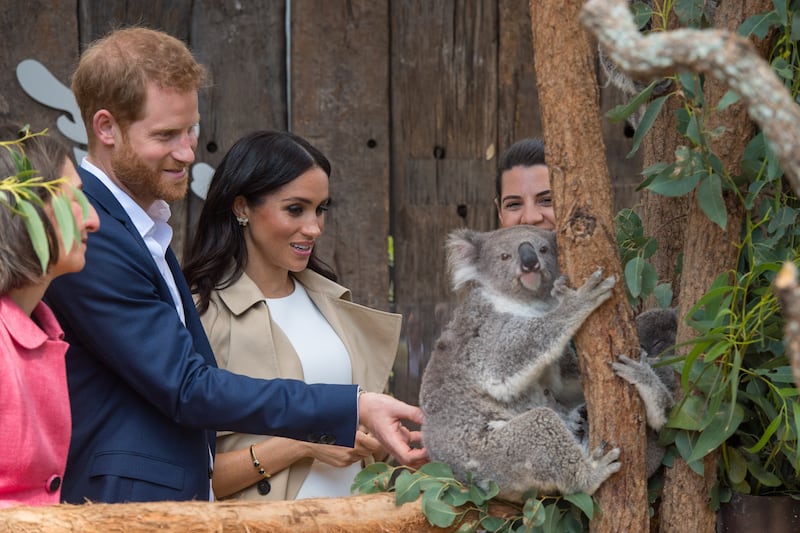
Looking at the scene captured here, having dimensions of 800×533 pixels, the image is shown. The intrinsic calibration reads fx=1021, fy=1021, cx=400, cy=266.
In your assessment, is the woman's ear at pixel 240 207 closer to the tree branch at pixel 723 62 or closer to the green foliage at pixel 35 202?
the green foliage at pixel 35 202

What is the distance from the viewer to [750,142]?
2.27m

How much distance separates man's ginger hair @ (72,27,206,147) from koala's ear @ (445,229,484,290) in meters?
0.88

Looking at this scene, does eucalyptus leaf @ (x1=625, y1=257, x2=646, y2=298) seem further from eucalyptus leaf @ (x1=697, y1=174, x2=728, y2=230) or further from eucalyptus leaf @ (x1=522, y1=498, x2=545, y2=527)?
eucalyptus leaf @ (x1=522, y1=498, x2=545, y2=527)

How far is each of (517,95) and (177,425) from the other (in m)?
2.41

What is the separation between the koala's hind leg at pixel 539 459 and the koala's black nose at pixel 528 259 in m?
0.37

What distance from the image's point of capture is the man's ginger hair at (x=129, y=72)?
8.03 feet

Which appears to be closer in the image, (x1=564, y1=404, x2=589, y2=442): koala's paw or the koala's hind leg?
the koala's hind leg

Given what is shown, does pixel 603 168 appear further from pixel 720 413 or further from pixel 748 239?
pixel 720 413

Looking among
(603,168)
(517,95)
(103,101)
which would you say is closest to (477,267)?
(603,168)

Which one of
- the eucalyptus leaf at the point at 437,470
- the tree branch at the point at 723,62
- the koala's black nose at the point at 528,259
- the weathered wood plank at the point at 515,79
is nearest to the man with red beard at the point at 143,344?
the eucalyptus leaf at the point at 437,470

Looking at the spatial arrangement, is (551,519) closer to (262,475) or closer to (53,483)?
(262,475)

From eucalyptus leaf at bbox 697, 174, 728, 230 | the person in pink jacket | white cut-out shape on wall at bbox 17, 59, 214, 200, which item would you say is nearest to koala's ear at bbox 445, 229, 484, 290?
eucalyptus leaf at bbox 697, 174, 728, 230

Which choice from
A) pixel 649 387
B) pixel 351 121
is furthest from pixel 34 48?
pixel 649 387

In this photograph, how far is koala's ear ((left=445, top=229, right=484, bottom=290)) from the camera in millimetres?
2920
